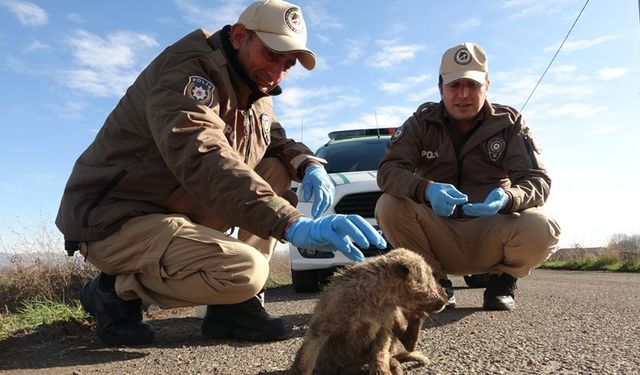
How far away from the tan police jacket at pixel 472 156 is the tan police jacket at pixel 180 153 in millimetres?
1311

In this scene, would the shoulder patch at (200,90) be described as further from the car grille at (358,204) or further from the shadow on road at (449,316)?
the car grille at (358,204)

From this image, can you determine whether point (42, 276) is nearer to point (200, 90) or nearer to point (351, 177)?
point (351, 177)

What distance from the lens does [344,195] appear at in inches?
244

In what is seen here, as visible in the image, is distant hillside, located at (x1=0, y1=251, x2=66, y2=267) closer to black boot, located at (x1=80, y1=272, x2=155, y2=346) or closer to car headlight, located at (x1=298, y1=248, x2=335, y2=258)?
car headlight, located at (x1=298, y1=248, x2=335, y2=258)

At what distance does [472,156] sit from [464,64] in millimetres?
754

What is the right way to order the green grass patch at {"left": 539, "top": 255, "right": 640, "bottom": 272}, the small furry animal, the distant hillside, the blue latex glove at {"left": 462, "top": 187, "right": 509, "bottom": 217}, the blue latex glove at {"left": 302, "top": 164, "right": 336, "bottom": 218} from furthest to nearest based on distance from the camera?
the green grass patch at {"left": 539, "top": 255, "right": 640, "bottom": 272} < the distant hillside < the blue latex glove at {"left": 462, "top": 187, "right": 509, "bottom": 217} < the blue latex glove at {"left": 302, "top": 164, "right": 336, "bottom": 218} < the small furry animal

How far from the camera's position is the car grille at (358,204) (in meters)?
6.20

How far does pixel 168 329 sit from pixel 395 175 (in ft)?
6.97

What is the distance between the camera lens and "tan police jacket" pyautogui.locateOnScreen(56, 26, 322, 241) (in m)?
2.70

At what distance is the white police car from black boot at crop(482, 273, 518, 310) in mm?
1441

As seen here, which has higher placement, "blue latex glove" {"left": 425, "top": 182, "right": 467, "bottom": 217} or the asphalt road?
"blue latex glove" {"left": 425, "top": 182, "right": 467, "bottom": 217}

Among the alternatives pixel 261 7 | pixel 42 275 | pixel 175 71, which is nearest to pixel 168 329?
pixel 175 71

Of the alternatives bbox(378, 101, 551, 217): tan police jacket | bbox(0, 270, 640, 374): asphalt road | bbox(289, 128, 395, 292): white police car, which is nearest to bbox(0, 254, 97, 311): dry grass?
bbox(289, 128, 395, 292): white police car

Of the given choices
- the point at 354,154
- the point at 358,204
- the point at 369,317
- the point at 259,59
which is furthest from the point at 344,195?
the point at 369,317
